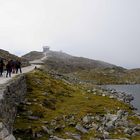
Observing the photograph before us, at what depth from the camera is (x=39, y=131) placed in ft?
137

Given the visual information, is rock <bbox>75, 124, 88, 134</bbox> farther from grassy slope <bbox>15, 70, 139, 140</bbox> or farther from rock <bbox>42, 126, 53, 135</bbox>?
rock <bbox>42, 126, 53, 135</bbox>

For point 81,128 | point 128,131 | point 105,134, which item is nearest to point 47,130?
point 81,128

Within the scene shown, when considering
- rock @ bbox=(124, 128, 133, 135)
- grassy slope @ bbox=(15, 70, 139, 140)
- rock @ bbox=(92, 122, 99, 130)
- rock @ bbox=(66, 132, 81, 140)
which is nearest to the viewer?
rock @ bbox=(66, 132, 81, 140)

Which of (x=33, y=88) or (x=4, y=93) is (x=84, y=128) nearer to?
(x=4, y=93)

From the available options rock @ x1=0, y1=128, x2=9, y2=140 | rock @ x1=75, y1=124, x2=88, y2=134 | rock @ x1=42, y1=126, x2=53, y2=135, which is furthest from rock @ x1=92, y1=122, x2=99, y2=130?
rock @ x1=0, y1=128, x2=9, y2=140

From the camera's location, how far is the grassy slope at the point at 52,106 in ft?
145

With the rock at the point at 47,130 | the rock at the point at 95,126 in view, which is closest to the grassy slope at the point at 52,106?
the rock at the point at 47,130

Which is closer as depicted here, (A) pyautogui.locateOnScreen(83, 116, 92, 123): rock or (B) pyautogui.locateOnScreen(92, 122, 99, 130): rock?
(B) pyautogui.locateOnScreen(92, 122, 99, 130): rock

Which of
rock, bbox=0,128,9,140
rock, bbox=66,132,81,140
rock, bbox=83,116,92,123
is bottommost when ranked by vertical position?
rock, bbox=66,132,81,140

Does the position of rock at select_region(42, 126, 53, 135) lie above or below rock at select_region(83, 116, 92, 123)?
below

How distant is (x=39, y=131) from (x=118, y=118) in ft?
49.8

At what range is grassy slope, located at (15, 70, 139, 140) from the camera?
44.3 meters

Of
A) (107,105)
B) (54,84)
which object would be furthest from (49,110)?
(54,84)

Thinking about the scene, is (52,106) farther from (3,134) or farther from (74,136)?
(3,134)
